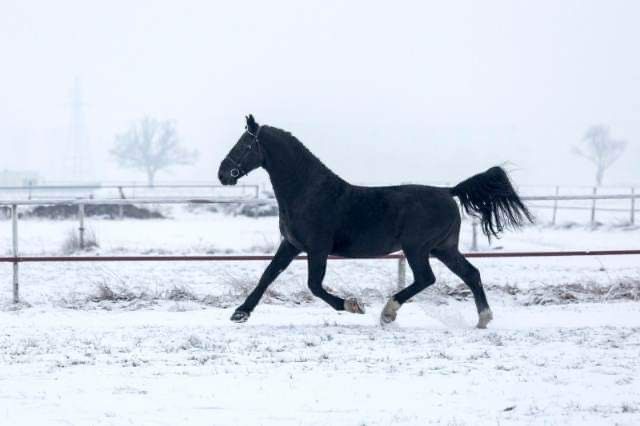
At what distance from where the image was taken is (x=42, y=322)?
320 inches

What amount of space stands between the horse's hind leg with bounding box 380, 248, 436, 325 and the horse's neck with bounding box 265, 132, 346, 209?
887 millimetres

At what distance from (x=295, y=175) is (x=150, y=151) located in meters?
78.9

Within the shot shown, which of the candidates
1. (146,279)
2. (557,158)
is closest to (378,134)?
(557,158)

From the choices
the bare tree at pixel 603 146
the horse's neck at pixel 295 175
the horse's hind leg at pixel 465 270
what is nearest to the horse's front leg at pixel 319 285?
the horse's neck at pixel 295 175

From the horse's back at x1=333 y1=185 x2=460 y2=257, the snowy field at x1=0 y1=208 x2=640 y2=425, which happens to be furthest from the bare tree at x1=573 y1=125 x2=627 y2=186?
the horse's back at x1=333 y1=185 x2=460 y2=257

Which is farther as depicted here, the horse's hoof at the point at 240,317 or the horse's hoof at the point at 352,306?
the horse's hoof at the point at 240,317

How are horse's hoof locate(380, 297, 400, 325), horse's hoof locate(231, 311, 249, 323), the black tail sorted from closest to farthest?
horse's hoof locate(380, 297, 400, 325), horse's hoof locate(231, 311, 249, 323), the black tail

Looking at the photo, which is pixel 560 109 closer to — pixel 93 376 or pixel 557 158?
pixel 557 158

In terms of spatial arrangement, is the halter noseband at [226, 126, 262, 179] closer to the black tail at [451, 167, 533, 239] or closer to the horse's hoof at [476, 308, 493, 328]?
the black tail at [451, 167, 533, 239]

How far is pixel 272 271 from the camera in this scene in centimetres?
776

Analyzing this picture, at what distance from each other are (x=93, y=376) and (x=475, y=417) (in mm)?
2334

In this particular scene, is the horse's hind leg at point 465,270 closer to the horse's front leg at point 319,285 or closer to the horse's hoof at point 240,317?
the horse's front leg at point 319,285

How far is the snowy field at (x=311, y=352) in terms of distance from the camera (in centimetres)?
454

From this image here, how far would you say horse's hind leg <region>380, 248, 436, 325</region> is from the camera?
7625 mm
